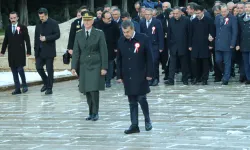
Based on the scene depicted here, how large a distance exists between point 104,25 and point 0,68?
623 centimetres

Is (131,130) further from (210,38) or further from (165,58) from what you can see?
(165,58)

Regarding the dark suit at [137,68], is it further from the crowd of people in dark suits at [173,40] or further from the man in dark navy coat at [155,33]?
the man in dark navy coat at [155,33]

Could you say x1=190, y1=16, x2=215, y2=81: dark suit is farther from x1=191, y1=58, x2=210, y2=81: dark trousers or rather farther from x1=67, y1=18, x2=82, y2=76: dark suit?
x1=67, y1=18, x2=82, y2=76: dark suit

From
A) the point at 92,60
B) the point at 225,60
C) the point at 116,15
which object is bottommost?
the point at 225,60

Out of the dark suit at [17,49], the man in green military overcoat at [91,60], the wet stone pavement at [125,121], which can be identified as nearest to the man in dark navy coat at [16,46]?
the dark suit at [17,49]

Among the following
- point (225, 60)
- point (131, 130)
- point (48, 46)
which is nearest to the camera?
point (131, 130)

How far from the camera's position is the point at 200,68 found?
18109 mm

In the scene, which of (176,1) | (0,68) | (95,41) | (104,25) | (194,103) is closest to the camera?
(95,41)

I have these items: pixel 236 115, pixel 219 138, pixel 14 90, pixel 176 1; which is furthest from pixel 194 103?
pixel 176 1

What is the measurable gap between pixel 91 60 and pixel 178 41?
19.5ft

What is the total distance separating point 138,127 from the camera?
1093 centimetres

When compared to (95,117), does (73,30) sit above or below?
above

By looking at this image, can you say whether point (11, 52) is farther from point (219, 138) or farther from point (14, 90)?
point (219, 138)

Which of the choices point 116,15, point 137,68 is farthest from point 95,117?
point 116,15
